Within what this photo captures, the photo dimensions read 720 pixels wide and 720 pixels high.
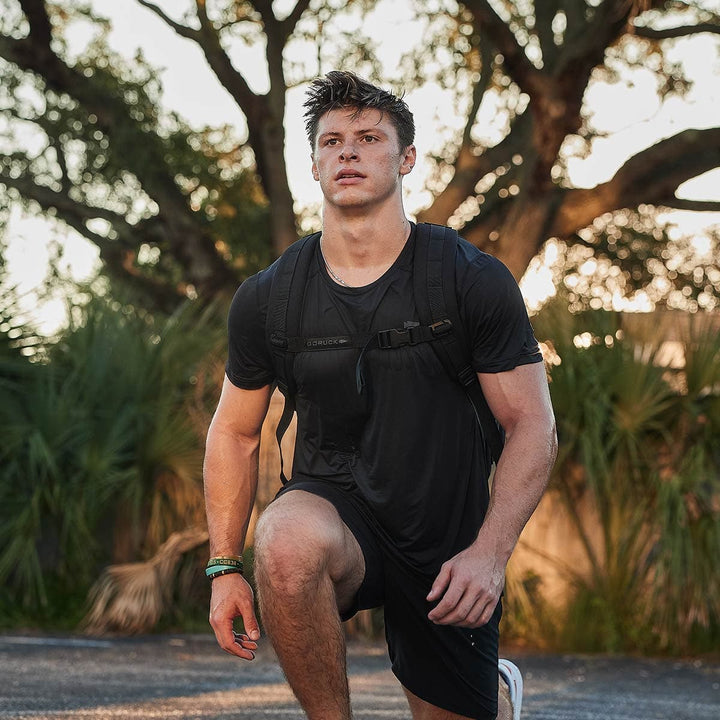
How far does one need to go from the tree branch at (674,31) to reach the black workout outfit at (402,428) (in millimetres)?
11302

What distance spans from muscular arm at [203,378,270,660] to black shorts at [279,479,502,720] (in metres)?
0.13

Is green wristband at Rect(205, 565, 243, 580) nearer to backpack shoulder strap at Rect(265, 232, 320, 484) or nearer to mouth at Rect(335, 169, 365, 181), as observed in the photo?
backpack shoulder strap at Rect(265, 232, 320, 484)

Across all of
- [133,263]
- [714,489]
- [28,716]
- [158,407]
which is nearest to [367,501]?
[28,716]

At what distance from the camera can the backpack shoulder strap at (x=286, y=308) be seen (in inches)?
126

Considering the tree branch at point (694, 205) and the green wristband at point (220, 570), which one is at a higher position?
the tree branch at point (694, 205)

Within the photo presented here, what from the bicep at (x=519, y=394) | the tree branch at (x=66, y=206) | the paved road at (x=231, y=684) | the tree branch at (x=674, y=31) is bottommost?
the paved road at (x=231, y=684)

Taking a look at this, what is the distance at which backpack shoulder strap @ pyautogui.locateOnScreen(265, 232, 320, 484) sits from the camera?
10.5 ft

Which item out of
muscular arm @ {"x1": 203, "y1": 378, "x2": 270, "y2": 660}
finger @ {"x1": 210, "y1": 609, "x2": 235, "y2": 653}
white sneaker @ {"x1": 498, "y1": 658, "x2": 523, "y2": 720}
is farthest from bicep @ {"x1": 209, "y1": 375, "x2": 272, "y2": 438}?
white sneaker @ {"x1": 498, "y1": 658, "x2": 523, "y2": 720}

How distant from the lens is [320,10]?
50.2 feet

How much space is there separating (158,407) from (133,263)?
24.0ft

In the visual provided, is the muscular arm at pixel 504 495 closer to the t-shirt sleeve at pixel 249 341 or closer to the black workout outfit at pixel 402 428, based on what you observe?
the black workout outfit at pixel 402 428

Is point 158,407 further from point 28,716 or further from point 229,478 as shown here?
point 229,478

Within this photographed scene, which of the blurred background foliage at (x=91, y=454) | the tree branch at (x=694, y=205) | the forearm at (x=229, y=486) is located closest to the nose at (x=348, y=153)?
the forearm at (x=229, y=486)

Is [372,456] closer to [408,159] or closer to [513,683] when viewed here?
[408,159]
